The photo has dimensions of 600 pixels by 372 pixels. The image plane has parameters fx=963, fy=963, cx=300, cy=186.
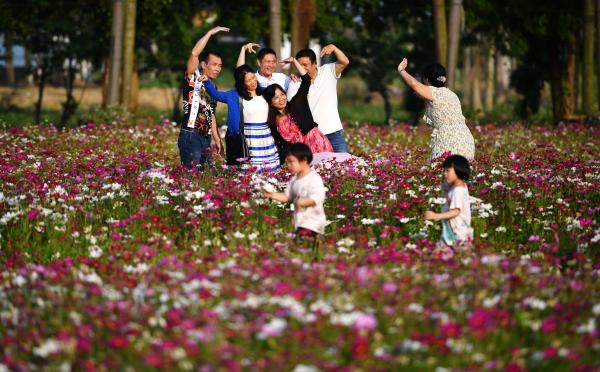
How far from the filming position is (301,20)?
2702cm

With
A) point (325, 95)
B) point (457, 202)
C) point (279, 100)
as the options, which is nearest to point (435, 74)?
point (325, 95)

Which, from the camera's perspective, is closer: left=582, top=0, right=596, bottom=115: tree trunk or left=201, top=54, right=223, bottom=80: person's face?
left=201, top=54, right=223, bottom=80: person's face

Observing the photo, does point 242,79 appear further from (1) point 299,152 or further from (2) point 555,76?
(2) point 555,76

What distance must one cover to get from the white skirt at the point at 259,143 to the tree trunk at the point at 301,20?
50.6ft

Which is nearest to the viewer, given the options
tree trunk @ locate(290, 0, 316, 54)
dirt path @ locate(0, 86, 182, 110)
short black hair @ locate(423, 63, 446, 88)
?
short black hair @ locate(423, 63, 446, 88)

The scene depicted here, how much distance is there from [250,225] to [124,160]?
4.34 m

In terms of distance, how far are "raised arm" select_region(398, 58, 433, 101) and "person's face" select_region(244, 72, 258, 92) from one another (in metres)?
1.69

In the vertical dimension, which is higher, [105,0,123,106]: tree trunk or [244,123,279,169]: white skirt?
[105,0,123,106]: tree trunk

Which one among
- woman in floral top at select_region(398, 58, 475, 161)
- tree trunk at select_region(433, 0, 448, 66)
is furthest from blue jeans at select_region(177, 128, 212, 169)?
tree trunk at select_region(433, 0, 448, 66)

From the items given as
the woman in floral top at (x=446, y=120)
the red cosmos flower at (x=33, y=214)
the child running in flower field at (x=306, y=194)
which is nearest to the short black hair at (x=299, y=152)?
the child running in flower field at (x=306, y=194)

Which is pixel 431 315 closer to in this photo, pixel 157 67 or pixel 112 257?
pixel 112 257

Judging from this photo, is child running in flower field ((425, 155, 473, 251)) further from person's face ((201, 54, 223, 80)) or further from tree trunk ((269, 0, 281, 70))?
tree trunk ((269, 0, 281, 70))

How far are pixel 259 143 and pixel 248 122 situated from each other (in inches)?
11.3

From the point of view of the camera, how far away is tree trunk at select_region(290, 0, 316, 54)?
26828 millimetres
